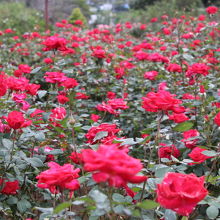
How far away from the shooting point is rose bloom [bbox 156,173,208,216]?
2.84 feet

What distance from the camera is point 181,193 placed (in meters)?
0.86

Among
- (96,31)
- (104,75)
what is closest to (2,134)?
(104,75)

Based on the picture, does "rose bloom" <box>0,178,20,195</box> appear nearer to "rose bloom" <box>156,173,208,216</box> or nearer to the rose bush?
the rose bush

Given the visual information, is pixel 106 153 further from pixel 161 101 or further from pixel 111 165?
pixel 161 101

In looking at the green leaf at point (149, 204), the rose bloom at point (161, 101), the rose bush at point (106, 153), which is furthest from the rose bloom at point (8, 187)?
the green leaf at point (149, 204)

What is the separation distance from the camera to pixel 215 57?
3666mm

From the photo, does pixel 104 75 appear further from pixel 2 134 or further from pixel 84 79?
pixel 2 134

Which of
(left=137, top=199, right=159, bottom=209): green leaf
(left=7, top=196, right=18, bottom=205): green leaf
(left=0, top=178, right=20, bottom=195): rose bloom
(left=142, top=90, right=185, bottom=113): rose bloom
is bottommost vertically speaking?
(left=7, top=196, right=18, bottom=205): green leaf

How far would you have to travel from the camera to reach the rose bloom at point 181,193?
0.86 meters

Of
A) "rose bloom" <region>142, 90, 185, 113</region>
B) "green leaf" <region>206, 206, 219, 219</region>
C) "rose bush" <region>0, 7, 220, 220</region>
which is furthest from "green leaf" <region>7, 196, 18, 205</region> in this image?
"green leaf" <region>206, 206, 219, 219</region>

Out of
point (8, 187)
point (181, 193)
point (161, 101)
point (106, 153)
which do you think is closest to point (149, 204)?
point (181, 193)

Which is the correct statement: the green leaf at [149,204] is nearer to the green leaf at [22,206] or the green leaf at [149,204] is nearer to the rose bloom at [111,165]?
the rose bloom at [111,165]

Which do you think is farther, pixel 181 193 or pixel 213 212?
pixel 213 212

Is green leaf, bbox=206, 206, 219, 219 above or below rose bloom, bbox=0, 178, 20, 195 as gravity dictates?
above
